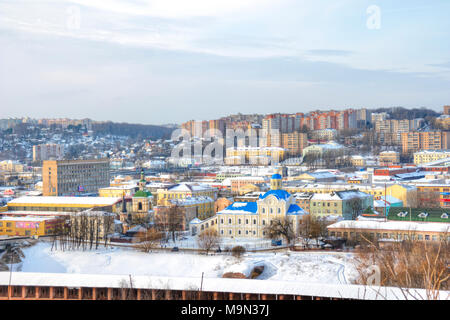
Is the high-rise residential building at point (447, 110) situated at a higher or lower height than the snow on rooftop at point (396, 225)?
higher

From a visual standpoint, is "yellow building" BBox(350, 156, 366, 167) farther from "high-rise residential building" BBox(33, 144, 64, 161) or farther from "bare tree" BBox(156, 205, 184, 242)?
"high-rise residential building" BBox(33, 144, 64, 161)

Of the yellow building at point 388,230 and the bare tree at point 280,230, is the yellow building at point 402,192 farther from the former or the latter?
the bare tree at point 280,230

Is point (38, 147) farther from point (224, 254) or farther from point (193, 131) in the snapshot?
point (224, 254)

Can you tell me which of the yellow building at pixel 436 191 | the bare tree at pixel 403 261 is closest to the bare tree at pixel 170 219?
the bare tree at pixel 403 261

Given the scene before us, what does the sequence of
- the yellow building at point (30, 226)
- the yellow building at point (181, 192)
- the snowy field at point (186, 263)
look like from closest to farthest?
the snowy field at point (186, 263), the yellow building at point (30, 226), the yellow building at point (181, 192)

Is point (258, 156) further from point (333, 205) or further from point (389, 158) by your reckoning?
point (333, 205)

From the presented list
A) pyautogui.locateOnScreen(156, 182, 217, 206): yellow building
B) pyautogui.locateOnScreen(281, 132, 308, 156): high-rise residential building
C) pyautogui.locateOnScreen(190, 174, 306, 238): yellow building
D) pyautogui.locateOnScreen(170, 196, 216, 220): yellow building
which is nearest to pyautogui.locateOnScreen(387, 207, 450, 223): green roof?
pyautogui.locateOnScreen(190, 174, 306, 238): yellow building
